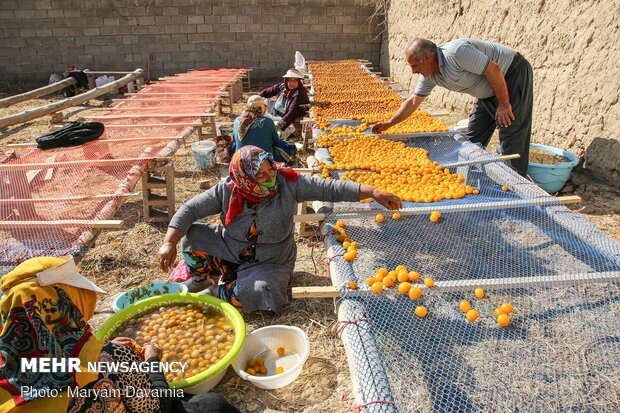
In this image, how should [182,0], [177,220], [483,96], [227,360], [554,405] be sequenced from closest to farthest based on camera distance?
[554,405] < [227,360] < [177,220] < [483,96] < [182,0]

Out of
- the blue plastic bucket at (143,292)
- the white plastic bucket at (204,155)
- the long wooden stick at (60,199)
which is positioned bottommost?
the blue plastic bucket at (143,292)

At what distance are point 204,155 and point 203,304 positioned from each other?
12.1 ft

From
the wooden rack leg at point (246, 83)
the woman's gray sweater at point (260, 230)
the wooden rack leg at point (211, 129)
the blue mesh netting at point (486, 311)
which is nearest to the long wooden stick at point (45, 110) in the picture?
the wooden rack leg at point (211, 129)

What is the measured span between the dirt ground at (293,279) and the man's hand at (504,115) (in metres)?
1.19

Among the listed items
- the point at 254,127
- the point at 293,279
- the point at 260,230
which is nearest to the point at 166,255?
the point at 260,230

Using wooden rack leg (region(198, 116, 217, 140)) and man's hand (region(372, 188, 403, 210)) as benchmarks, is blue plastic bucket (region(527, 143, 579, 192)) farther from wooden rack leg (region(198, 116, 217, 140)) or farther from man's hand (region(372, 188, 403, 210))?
wooden rack leg (region(198, 116, 217, 140))

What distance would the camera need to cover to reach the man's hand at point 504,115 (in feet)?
13.5

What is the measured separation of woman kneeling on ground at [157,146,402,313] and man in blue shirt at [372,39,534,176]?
1.95 m

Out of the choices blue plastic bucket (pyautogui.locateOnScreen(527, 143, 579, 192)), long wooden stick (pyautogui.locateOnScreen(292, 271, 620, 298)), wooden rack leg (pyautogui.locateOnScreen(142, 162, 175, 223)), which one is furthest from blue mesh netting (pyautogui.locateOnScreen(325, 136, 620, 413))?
wooden rack leg (pyautogui.locateOnScreen(142, 162, 175, 223))

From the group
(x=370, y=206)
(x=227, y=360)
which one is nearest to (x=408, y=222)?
(x=370, y=206)

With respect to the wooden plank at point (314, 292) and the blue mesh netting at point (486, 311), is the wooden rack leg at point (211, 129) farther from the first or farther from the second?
the wooden plank at point (314, 292)

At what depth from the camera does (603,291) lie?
105 inches

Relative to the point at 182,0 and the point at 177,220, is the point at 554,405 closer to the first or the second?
the point at 177,220

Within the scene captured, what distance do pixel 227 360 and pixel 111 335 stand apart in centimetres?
83
